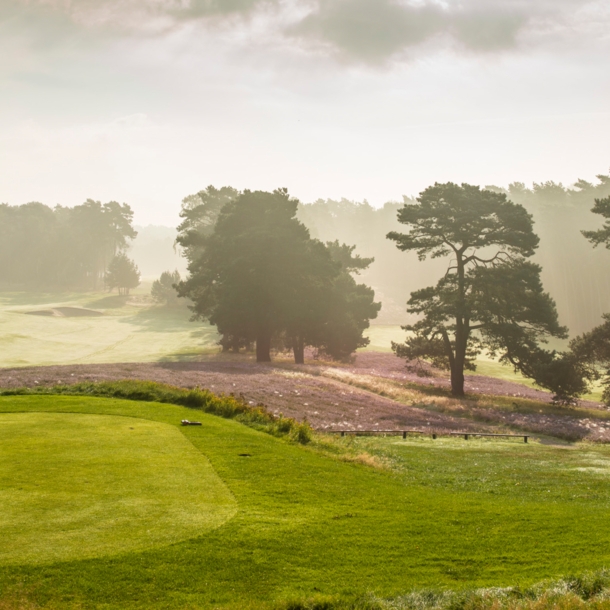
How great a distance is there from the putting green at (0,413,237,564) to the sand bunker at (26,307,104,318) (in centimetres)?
8037

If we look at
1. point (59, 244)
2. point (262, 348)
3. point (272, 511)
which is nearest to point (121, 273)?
point (59, 244)

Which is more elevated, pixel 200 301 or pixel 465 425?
pixel 200 301

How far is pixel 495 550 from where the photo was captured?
1091cm

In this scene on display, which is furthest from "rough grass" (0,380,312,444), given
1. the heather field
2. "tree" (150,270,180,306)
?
"tree" (150,270,180,306)

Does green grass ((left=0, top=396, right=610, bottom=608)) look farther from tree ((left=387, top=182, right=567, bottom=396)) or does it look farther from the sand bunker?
the sand bunker

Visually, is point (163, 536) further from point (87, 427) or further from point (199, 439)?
point (87, 427)

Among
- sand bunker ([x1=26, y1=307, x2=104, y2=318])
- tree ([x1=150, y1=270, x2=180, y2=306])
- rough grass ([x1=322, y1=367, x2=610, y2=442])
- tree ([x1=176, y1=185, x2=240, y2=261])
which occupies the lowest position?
rough grass ([x1=322, y1=367, x2=610, y2=442])

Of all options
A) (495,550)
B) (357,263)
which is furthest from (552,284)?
(495,550)

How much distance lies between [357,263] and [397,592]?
212 ft

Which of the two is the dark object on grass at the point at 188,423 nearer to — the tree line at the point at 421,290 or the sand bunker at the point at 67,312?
the tree line at the point at 421,290

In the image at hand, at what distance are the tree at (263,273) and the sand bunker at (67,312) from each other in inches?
1684

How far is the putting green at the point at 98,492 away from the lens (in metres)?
9.81

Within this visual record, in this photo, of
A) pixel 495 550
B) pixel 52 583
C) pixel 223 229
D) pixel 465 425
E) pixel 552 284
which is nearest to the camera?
pixel 52 583

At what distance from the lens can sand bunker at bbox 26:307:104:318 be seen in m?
93.2
